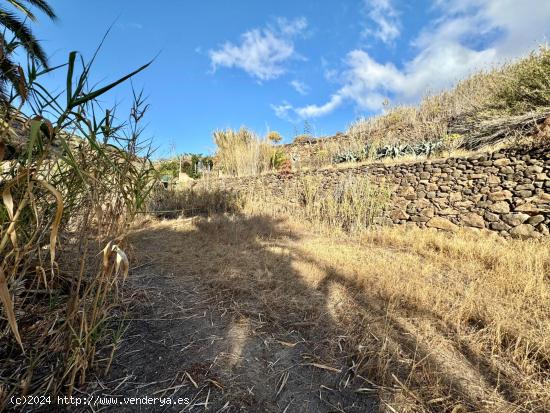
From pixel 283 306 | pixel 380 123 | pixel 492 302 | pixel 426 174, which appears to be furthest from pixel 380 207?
pixel 380 123

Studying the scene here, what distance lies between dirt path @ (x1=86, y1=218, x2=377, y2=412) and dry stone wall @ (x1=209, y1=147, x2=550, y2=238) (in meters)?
3.32

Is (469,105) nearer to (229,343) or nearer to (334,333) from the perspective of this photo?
(334,333)

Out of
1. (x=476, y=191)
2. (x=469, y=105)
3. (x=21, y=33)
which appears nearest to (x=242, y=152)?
(x=21, y=33)

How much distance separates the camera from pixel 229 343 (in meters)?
1.55

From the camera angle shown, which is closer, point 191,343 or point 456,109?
point 191,343

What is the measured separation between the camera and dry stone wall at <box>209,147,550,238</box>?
403 cm

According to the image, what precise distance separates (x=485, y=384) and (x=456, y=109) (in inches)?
349

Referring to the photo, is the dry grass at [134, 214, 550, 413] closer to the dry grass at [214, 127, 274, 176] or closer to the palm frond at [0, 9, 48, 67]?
the palm frond at [0, 9, 48, 67]

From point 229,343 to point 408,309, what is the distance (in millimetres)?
1295

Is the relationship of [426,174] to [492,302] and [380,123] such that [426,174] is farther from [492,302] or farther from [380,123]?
[380,123]

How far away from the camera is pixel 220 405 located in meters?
1.15

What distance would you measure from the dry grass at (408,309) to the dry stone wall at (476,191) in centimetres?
71

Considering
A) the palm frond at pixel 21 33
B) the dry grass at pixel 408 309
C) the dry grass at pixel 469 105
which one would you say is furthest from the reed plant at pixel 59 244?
the dry grass at pixel 469 105

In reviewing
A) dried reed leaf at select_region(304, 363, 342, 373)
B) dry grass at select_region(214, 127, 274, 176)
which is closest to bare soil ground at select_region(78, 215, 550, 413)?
dried reed leaf at select_region(304, 363, 342, 373)
